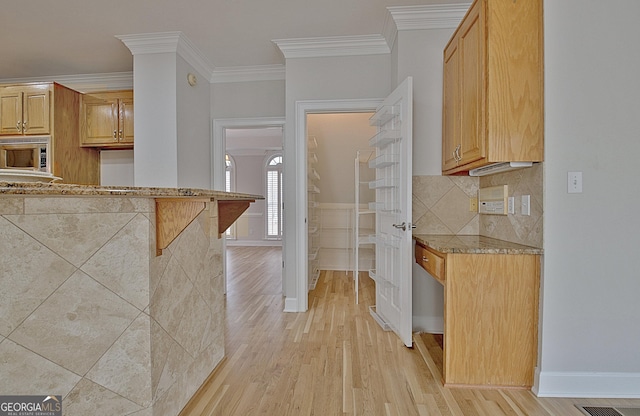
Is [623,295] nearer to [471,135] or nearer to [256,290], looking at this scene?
[471,135]

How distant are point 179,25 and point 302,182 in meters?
1.77

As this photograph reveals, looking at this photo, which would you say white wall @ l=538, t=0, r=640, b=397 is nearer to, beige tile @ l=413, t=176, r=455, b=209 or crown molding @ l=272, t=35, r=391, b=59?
beige tile @ l=413, t=176, r=455, b=209

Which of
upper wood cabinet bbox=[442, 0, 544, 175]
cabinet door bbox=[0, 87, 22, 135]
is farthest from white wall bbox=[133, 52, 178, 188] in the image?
upper wood cabinet bbox=[442, 0, 544, 175]

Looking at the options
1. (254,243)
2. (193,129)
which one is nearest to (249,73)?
(193,129)

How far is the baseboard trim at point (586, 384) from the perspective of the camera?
5.97 feet

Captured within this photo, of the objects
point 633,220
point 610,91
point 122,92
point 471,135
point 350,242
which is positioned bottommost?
point 350,242

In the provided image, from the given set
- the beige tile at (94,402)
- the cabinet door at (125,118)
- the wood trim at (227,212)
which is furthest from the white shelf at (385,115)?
the cabinet door at (125,118)

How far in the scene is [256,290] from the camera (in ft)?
13.4

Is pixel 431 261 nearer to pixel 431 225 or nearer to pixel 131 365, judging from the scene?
pixel 431 225

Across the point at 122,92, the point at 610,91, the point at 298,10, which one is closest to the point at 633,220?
the point at 610,91

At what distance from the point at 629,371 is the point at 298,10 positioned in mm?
3236

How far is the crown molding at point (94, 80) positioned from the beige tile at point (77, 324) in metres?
3.42

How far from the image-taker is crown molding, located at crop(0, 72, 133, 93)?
3.92 metres

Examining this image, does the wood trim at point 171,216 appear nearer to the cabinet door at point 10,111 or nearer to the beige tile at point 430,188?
the beige tile at point 430,188
